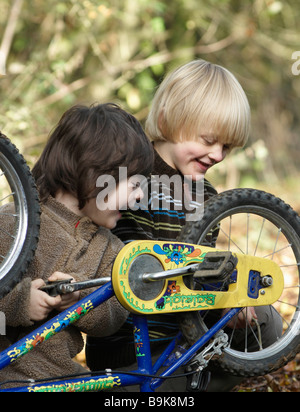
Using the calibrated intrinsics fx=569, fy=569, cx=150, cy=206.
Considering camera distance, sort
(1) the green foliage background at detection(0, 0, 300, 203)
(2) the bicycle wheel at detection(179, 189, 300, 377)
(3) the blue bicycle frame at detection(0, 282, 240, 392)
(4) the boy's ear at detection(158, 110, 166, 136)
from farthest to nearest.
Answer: (1) the green foliage background at detection(0, 0, 300, 203), (4) the boy's ear at detection(158, 110, 166, 136), (2) the bicycle wheel at detection(179, 189, 300, 377), (3) the blue bicycle frame at detection(0, 282, 240, 392)

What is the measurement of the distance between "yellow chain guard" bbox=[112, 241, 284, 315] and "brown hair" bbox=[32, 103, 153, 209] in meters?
0.31

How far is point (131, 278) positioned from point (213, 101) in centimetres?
92

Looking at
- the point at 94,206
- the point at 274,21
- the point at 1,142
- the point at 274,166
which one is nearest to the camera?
the point at 1,142

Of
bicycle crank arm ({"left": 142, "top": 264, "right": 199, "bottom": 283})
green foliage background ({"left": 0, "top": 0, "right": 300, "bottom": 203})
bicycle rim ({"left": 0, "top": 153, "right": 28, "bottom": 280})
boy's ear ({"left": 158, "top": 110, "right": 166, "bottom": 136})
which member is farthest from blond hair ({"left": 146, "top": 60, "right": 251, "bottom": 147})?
green foliage background ({"left": 0, "top": 0, "right": 300, "bottom": 203})

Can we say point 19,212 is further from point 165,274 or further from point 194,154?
point 194,154

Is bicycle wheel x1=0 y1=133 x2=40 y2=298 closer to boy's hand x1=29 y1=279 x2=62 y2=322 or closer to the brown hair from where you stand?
boy's hand x1=29 y1=279 x2=62 y2=322

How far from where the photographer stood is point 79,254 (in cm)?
182

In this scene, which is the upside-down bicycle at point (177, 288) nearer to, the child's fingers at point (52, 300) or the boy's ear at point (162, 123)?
the child's fingers at point (52, 300)

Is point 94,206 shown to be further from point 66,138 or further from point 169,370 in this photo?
point 169,370

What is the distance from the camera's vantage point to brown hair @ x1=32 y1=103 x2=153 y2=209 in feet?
6.03

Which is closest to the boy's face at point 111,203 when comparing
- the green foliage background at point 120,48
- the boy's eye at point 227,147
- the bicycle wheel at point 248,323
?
the bicycle wheel at point 248,323

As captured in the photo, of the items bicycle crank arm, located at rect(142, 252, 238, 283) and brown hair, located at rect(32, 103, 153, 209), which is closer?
bicycle crank arm, located at rect(142, 252, 238, 283)

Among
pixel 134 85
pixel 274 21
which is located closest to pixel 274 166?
pixel 274 21

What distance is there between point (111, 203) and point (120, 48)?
179 inches
